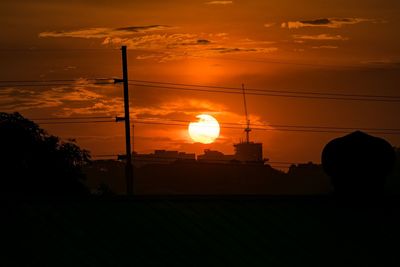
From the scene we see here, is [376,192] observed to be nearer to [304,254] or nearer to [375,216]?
[375,216]

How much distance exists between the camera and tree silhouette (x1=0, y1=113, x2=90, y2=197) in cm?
7100

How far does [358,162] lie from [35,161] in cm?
2667

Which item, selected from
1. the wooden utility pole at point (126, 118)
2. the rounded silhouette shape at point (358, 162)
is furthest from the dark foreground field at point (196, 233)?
the wooden utility pole at point (126, 118)

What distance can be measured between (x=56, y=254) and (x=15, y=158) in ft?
129

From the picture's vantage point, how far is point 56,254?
115ft

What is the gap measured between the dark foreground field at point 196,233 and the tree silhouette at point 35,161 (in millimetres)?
29179

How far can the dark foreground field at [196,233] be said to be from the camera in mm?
35750

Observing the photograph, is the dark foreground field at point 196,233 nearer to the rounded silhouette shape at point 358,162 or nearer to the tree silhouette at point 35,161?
the rounded silhouette shape at point 358,162

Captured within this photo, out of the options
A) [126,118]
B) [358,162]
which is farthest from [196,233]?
[126,118]

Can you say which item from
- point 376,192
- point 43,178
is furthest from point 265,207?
point 43,178

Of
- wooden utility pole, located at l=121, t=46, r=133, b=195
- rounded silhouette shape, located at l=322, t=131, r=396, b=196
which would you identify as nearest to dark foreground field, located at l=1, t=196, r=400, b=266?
rounded silhouette shape, located at l=322, t=131, r=396, b=196

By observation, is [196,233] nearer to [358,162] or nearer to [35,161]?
[358,162]

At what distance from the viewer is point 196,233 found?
127 ft

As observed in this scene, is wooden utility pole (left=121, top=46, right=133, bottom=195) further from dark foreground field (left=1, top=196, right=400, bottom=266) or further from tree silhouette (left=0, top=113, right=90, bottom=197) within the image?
dark foreground field (left=1, top=196, right=400, bottom=266)
